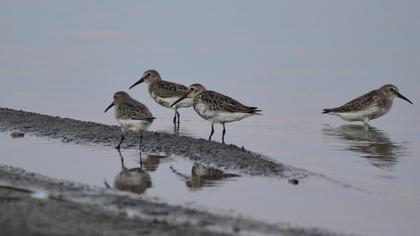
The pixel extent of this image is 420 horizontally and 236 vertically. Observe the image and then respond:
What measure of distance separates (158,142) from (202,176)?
2.18m

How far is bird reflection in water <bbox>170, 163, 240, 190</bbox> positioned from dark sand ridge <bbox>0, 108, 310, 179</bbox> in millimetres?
209

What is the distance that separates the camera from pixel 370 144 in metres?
13.5

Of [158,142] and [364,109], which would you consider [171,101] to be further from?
[158,142]

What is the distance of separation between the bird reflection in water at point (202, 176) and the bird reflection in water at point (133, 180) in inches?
15.4

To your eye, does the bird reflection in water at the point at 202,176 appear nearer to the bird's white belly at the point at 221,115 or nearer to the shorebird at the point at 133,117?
the shorebird at the point at 133,117

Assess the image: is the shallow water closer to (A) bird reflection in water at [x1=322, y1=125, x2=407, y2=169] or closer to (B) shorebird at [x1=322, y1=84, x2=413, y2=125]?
(A) bird reflection in water at [x1=322, y1=125, x2=407, y2=169]

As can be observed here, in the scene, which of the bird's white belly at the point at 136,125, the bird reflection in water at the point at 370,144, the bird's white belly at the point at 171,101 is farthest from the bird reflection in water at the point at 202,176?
the bird's white belly at the point at 171,101

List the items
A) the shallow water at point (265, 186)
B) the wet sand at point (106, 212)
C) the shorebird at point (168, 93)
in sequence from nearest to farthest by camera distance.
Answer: the wet sand at point (106, 212) < the shallow water at point (265, 186) < the shorebird at point (168, 93)

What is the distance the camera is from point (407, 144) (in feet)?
44.4

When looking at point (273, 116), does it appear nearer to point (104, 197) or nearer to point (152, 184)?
point (152, 184)

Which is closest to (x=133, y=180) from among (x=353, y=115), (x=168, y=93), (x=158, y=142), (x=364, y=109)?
(x=158, y=142)

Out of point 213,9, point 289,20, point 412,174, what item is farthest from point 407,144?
point 213,9

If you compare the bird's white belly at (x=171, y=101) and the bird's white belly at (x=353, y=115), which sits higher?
the bird's white belly at (x=171, y=101)

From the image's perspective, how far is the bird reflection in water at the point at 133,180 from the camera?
372 inches
